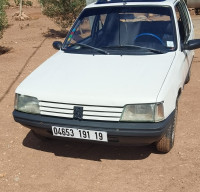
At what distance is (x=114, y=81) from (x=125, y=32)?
1.17 m

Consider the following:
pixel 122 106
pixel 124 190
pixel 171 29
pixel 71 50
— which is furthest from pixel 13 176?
pixel 171 29

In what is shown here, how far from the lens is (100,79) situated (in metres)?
3.63

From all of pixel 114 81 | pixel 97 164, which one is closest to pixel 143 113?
pixel 114 81

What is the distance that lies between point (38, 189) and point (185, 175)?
159cm

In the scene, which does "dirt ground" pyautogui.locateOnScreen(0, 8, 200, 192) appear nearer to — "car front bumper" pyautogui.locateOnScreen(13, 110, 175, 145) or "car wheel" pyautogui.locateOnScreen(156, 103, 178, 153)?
"car wheel" pyautogui.locateOnScreen(156, 103, 178, 153)

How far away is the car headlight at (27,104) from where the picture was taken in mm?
3574

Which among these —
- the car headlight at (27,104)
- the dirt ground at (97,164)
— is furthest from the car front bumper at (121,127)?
the dirt ground at (97,164)

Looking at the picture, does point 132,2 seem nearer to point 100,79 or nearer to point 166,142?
point 100,79

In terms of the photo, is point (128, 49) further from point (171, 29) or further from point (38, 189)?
point (38, 189)

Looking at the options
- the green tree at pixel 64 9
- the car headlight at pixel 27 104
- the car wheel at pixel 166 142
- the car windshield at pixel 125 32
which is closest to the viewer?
the car headlight at pixel 27 104

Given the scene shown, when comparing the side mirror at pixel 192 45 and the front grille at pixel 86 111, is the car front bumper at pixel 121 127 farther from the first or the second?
the side mirror at pixel 192 45

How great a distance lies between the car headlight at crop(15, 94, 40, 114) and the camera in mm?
3574

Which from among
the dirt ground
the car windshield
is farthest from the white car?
the dirt ground

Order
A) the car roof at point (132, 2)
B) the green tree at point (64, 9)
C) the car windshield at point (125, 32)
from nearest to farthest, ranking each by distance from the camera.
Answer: the car windshield at point (125, 32) < the car roof at point (132, 2) < the green tree at point (64, 9)
